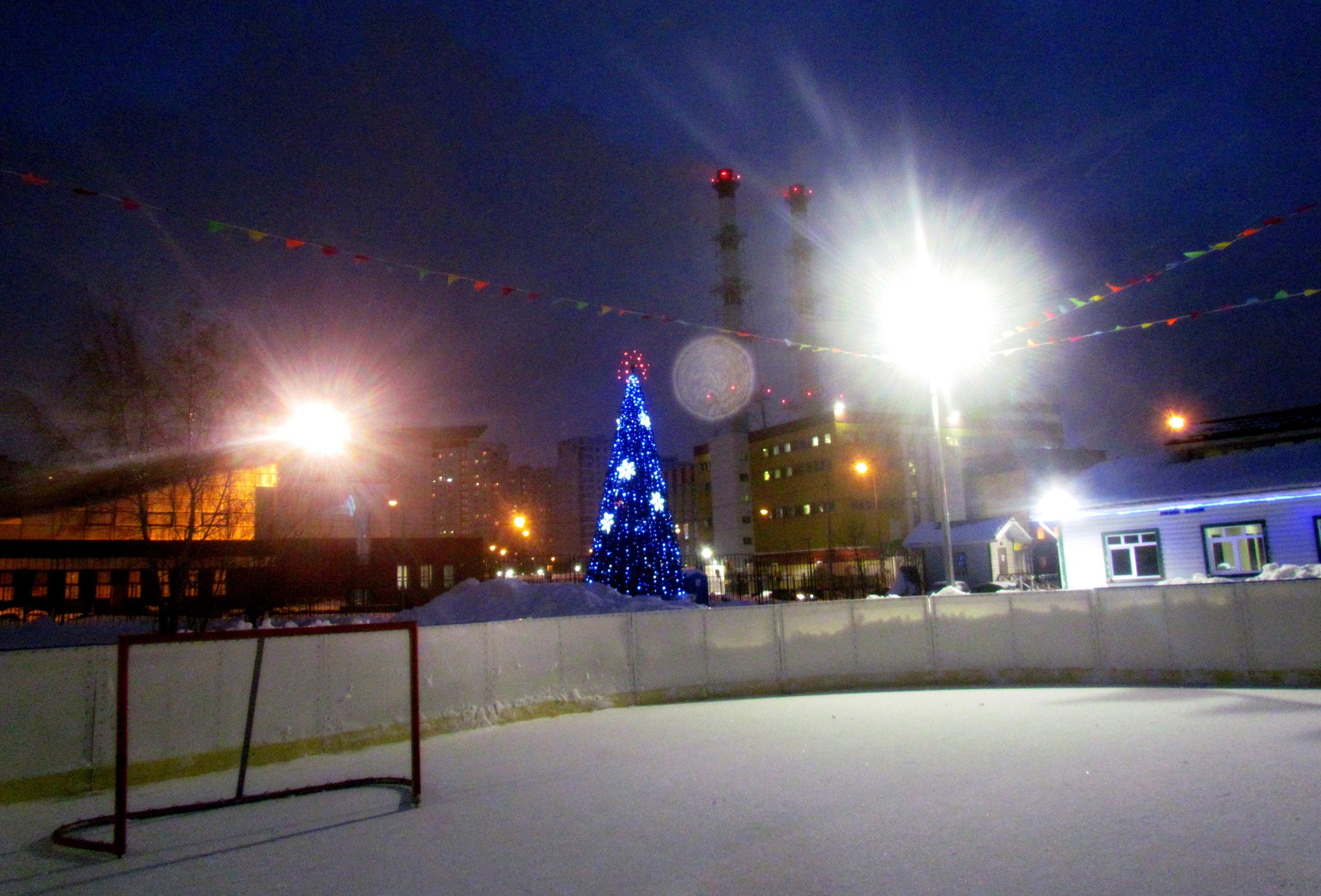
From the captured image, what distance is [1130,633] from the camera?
15289 millimetres

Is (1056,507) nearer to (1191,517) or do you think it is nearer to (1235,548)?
(1191,517)

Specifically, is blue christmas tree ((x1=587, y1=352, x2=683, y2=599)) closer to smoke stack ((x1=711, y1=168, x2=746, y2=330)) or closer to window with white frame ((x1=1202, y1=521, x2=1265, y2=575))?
window with white frame ((x1=1202, y1=521, x2=1265, y2=575))

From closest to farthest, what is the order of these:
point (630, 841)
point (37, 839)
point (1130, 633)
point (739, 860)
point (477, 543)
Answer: point (739, 860) < point (630, 841) < point (37, 839) < point (1130, 633) < point (477, 543)

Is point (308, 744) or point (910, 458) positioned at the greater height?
point (910, 458)

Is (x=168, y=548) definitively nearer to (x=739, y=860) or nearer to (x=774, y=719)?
(x=774, y=719)

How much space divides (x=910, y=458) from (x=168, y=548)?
66025 mm

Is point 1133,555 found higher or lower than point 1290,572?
higher

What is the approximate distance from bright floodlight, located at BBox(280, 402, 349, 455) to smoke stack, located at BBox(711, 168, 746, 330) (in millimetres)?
59027

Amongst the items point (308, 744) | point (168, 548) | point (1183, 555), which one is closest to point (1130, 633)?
point (1183, 555)

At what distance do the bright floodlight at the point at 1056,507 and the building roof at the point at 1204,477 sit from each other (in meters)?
0.20

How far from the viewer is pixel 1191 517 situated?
74.8 ft

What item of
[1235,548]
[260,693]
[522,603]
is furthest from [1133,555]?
[260,693]

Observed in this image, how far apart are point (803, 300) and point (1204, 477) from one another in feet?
206

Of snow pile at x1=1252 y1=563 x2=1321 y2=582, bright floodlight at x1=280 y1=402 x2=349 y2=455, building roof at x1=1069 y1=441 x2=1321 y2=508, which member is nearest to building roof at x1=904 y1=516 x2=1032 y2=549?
building roof at x1=1069 y1=441 x2=1321 y2=508
